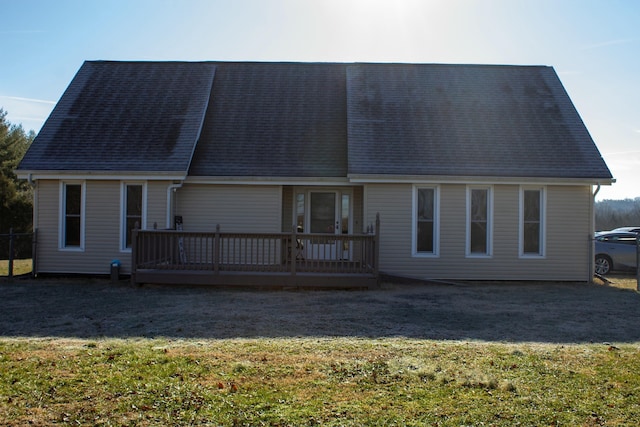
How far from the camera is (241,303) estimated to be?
10602mm

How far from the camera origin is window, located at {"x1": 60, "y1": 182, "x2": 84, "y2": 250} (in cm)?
1441

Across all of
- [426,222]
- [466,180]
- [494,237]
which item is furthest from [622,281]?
[426,222]

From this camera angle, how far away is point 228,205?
48.1 ft

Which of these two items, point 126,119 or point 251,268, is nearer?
point 251,268

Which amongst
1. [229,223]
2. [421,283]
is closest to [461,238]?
[421,283]

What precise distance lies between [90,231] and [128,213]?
3.62 feet

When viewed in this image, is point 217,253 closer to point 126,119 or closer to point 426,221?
point 426,221

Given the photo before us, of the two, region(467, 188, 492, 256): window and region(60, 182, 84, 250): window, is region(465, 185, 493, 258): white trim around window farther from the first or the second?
region(60, 182, 84, 250): window

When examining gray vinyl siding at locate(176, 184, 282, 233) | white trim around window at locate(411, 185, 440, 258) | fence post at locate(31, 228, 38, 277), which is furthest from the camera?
gray vinyl siding at locate(176, 184, 282, 233)

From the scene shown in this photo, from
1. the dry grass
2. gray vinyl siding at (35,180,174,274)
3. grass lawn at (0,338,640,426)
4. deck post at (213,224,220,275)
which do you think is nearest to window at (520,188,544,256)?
the dry grass

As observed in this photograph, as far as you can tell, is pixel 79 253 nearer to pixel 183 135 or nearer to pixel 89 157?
pixel 89 157

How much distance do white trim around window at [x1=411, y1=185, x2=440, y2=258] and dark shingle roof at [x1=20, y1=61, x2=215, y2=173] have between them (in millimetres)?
6125

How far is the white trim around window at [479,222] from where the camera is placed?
46.6 feet

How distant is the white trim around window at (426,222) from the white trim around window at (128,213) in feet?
23.2
